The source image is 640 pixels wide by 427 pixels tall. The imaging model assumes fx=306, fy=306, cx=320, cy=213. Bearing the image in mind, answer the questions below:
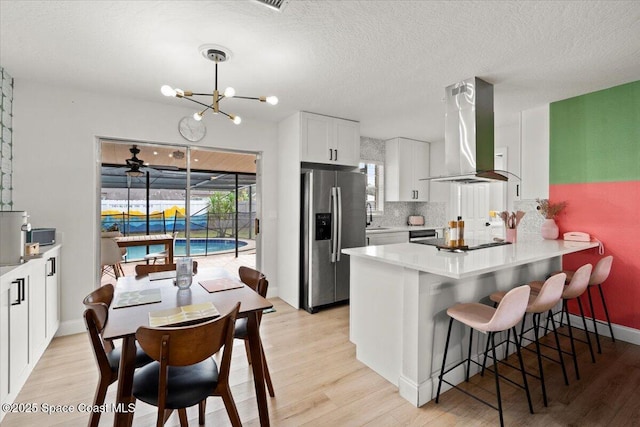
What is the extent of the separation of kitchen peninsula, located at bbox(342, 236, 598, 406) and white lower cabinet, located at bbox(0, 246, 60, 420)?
7.73ft

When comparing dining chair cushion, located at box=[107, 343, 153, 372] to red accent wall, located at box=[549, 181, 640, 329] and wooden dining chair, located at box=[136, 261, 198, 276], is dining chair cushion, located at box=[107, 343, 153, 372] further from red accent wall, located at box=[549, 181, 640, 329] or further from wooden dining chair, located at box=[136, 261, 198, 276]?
red accent wall, located at box=[549, 181, 640, 329]

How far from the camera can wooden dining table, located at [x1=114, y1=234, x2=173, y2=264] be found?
398 cm

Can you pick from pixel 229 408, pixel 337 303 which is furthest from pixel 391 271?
pixel 337 303

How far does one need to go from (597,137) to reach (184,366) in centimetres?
433

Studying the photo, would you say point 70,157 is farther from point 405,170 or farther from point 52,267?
point 405,170

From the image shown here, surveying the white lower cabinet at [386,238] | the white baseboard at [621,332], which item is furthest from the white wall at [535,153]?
the white lower cabinet at [386,238]

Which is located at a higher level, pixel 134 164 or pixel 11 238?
pixel 134 164

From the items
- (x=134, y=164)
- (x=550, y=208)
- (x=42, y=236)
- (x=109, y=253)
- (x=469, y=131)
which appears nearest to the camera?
(x=42, y=236)

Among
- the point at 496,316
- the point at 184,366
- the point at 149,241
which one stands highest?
the point at 149,241

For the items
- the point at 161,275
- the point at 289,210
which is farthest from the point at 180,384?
the point at 289,210

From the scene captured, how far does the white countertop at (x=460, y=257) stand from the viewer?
6.25 feet

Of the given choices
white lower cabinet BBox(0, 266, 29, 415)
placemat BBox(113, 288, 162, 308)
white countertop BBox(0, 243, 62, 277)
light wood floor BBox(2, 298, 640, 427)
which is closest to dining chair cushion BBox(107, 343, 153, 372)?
placemat BBox(113, 288, 162, 308)

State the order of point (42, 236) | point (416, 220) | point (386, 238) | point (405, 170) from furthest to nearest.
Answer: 1. point (416, 220)
2. point (405, 170)
3. point (386, 238)
4. point (42, 236)

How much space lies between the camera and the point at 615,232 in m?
3.17
